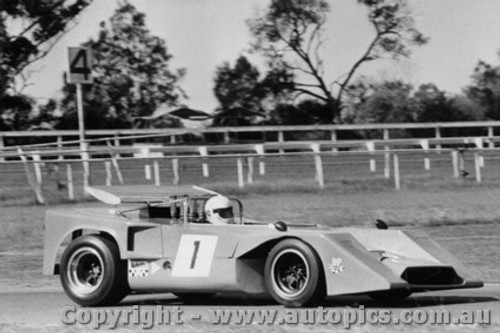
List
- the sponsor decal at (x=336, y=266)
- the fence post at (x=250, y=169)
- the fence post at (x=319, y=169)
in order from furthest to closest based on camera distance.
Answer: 1. the fence post at (x=319, y=169)
2. the fence post at (x=250, y=169)
3. the sponsor decal at (x=336, y=266)

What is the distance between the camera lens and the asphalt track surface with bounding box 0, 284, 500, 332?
8.16 metres

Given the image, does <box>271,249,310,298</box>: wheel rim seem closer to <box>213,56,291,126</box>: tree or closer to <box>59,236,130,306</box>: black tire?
<box>59,236,130,306</box>: black tire

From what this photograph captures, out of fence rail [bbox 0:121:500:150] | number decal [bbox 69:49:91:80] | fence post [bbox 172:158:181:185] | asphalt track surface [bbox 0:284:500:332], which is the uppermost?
number decal [bbox 69:49:91:80]

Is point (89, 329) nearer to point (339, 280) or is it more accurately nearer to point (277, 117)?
point (339, 280)

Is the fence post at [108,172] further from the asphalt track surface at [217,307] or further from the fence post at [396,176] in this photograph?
the asphalt track surface at [217,307]

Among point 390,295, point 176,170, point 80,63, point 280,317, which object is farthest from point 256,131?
point 280,317

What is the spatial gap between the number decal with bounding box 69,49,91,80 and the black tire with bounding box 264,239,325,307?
7.58 metres

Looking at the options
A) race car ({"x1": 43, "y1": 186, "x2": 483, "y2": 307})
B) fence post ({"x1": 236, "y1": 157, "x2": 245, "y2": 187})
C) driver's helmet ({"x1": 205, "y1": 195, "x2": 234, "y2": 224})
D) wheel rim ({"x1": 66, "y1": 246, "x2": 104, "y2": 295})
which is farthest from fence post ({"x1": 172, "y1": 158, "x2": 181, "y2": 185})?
driver's helmet ({"x1": 205, "y1": 195, "x2": 234, "y2": 224})

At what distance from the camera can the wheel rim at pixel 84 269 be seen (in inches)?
385

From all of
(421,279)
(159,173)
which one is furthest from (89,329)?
(159,173)

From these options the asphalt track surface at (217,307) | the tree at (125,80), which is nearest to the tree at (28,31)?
the tree at (125,80)

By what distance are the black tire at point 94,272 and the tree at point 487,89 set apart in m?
22.1

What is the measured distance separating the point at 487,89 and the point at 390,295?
73.7ft

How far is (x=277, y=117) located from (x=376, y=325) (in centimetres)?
2148
